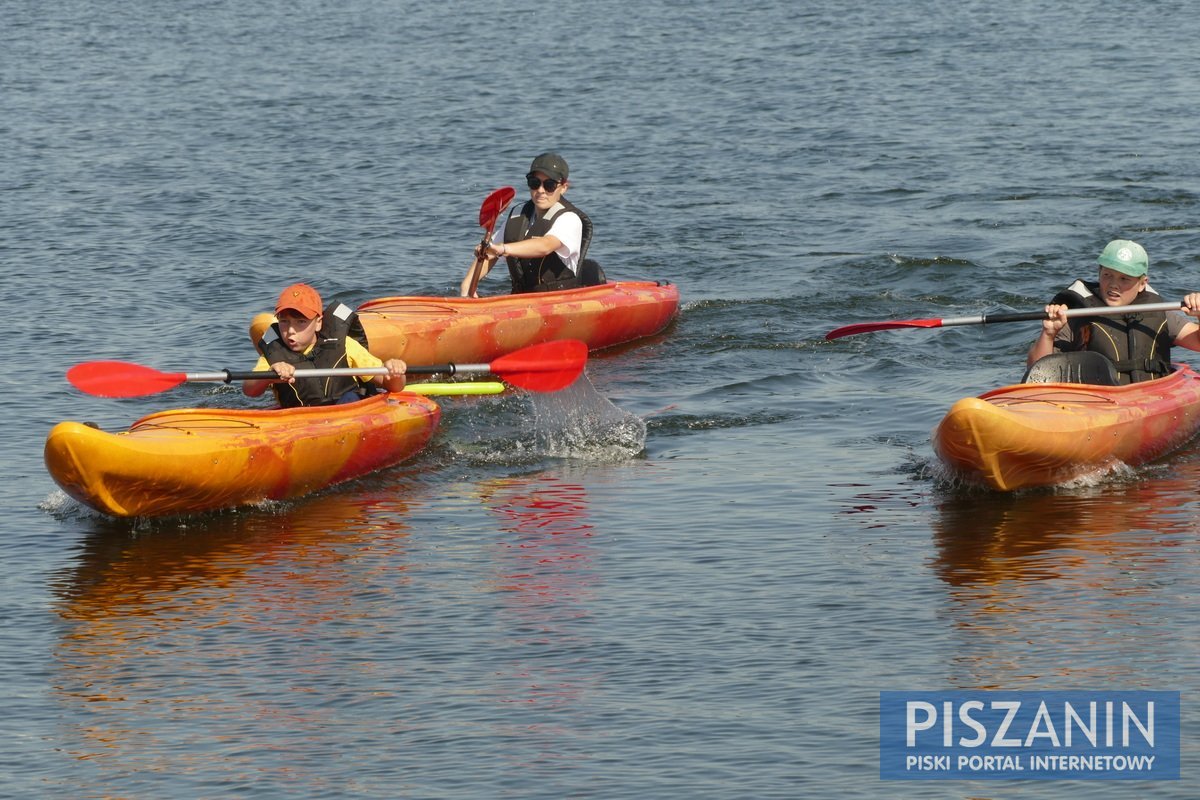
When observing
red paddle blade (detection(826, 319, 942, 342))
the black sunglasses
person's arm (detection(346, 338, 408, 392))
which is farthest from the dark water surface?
the black sunglasses

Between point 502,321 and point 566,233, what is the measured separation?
841 millimetres

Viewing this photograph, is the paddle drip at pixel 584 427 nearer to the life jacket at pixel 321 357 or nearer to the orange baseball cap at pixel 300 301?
the life jacket at pixel 321 357

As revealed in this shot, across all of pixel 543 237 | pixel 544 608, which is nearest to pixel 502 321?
pixel 543 237

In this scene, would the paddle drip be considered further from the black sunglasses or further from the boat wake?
the black sunglasses

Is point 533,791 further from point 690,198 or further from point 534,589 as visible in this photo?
point 690,198

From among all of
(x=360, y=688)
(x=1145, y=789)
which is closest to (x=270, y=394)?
(x=360, y=688)

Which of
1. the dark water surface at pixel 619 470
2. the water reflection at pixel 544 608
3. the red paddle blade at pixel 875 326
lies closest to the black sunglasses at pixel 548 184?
the dark water surface at pixel 619 470

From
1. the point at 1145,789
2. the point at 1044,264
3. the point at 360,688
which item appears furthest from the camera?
the point at 1044,264

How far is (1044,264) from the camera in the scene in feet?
49.0

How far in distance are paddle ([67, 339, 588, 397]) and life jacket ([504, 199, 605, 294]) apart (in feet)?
7.58

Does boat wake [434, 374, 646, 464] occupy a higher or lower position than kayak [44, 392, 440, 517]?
lower

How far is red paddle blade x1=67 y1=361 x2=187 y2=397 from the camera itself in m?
9.39

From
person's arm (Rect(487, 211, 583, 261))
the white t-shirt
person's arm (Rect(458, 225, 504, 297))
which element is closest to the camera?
person's arm (Rect(458, 225, 504, 297))

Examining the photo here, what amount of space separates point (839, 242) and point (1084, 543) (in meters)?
8.01
